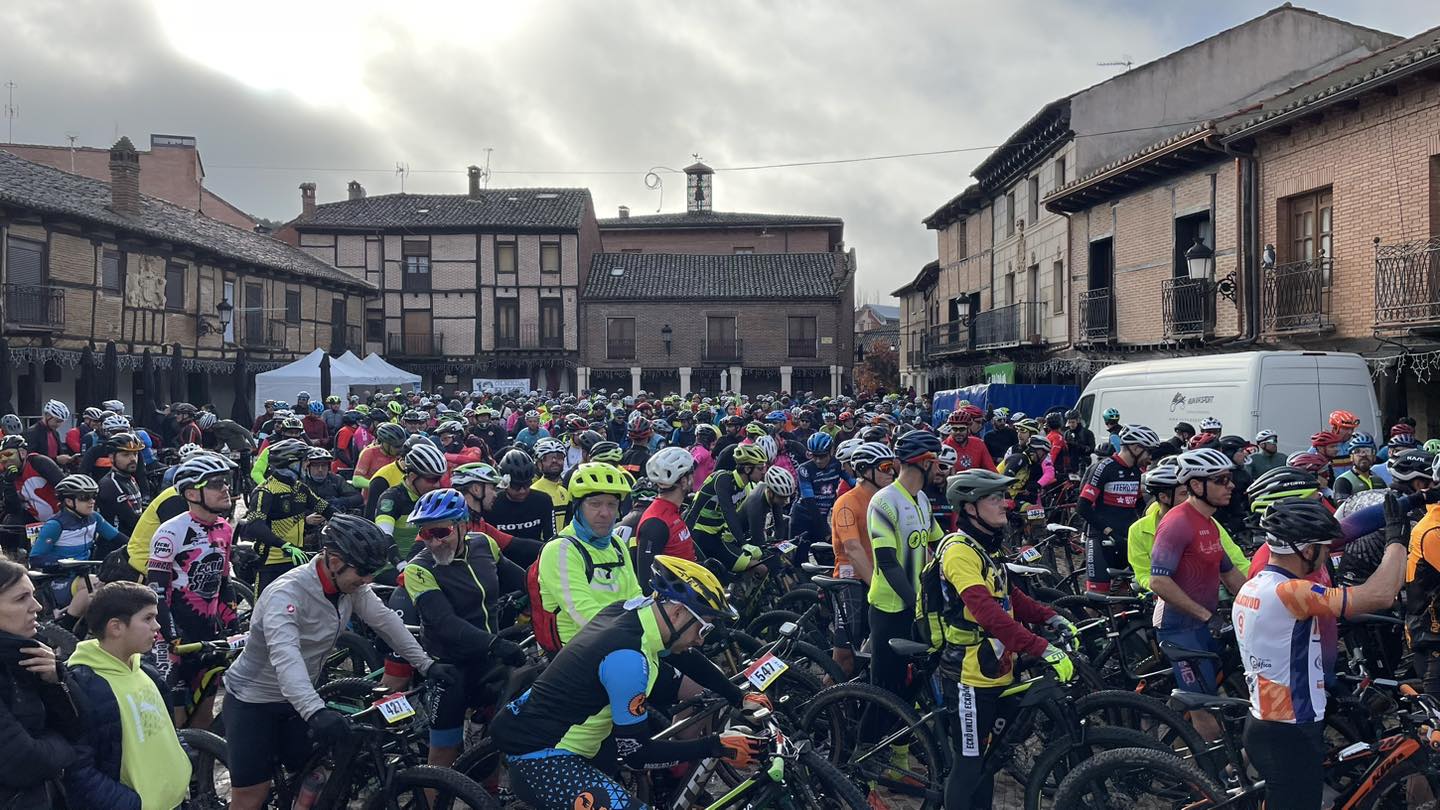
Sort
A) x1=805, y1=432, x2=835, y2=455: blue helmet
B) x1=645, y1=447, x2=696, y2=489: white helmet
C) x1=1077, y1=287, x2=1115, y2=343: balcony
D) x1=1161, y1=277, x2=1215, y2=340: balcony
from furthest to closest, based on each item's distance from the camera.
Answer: x1=1077, y1=287, x2=1115, y2=343: balcony → x1=1161, y1=277, x2=1215, y2=340: balcony → x1=805, y1=432, x2=835, y2=455: blue helmet → x1=645, y1=447, x2=696, y2=489: white helmet

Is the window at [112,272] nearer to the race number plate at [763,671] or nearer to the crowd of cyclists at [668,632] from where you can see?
the crowd of cyclists at [668,632]

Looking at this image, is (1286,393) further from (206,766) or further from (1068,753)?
(206,766)

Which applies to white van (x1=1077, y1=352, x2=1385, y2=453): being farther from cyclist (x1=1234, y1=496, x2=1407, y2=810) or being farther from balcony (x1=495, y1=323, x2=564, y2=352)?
balcony (x1=495, y1=323, x2=564, y2=352)

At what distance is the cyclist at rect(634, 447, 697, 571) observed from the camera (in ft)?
→ 22.5

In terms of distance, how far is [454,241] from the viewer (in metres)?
47.1

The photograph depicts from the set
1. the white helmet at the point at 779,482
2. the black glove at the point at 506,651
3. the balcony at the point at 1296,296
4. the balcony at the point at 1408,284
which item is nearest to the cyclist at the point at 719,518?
the white helmet at the point at 779,482

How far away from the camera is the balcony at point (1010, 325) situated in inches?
1099

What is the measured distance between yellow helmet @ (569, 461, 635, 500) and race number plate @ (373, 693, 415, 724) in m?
1.37

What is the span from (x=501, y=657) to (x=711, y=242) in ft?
176

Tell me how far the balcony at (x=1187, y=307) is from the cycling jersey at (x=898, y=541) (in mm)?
14901

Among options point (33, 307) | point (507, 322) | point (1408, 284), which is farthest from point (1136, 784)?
point (507, 322)

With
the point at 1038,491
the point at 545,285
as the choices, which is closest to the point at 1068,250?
the point at 1038,491

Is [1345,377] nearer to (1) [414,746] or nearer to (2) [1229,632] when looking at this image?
(2) [1229,632]

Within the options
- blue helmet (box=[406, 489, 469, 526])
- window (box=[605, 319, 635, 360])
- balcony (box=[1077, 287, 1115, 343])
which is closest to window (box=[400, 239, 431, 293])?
window (box=[605, 319, 635, 360])
